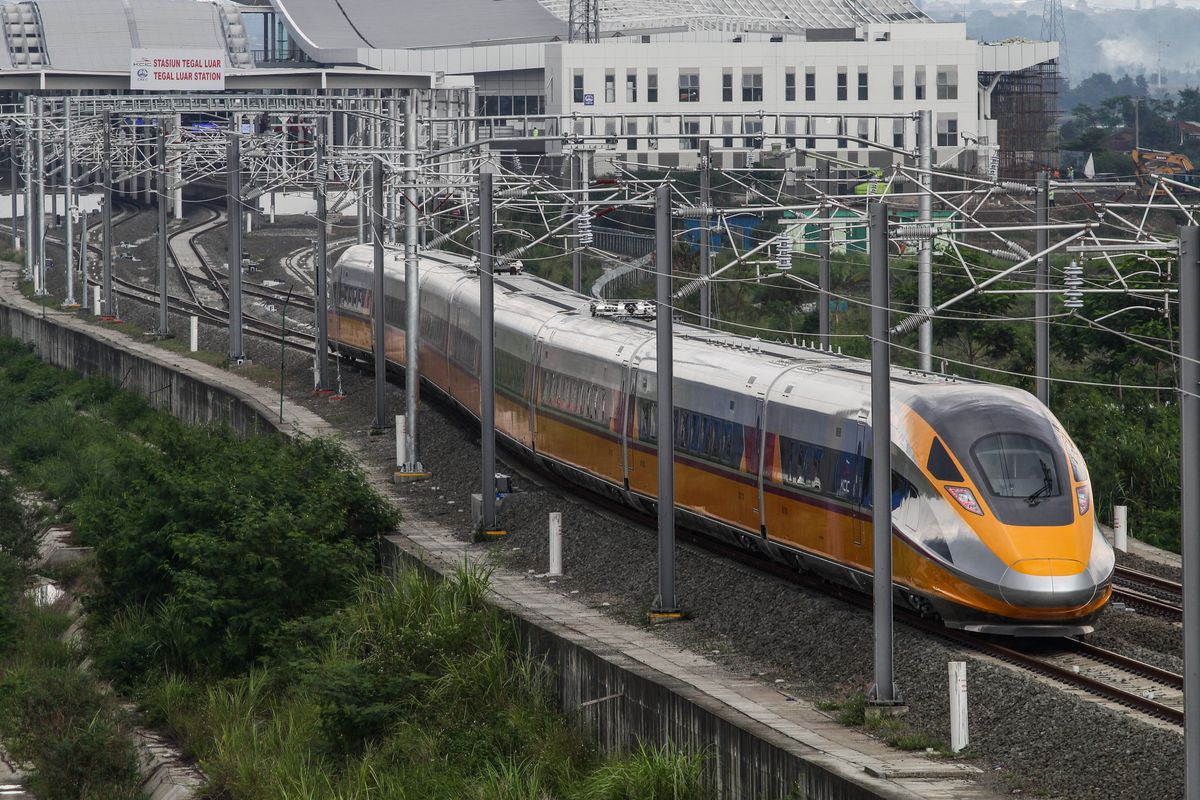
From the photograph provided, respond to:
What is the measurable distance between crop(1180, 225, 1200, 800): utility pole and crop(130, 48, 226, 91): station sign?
81.9 metres

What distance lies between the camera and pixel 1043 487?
63.5ft

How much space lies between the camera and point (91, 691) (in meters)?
27.8

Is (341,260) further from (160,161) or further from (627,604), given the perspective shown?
(627,604)

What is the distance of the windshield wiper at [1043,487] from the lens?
1916cm

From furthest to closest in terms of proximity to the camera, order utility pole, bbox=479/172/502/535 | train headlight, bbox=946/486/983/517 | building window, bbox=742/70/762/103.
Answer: building window, bbox=742/70/762/103 < utility pole, bbox=479/172/502/535 < train headlight, bbox=946/486/983/517

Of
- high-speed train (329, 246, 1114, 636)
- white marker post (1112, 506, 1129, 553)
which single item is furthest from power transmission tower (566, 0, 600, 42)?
white marker post (1112, 506, 1129, 553)

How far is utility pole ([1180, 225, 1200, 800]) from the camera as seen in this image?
12797 mm

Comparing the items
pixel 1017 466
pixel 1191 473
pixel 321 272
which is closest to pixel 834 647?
pixel 1017 466

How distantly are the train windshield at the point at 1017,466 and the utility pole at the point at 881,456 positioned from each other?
1507 mm

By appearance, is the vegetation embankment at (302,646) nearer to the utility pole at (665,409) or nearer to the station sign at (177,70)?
the utility pole at (665,409)

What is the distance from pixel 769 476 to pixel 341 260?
31.2 m

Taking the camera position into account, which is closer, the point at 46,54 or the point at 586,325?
the point at 586,325

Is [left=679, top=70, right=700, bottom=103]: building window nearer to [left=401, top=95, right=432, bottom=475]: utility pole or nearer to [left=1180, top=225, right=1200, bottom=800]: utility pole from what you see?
[left=401, top=95, right=432, bottom=475]: utility pole

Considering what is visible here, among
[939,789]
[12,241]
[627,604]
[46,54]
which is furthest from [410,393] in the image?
[46,54]
